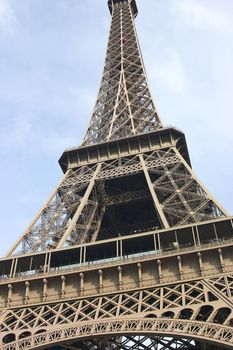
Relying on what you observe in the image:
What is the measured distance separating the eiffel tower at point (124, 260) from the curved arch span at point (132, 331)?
0.13 ft

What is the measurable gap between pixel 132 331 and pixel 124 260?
4.46 metres

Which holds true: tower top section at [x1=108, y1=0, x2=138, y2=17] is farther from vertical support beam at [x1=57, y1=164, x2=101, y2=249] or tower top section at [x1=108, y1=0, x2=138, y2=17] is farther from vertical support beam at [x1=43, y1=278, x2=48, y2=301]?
vertical support beam at [x1=43, y1=278, x2=48, y2=301]

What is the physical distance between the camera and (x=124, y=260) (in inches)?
928

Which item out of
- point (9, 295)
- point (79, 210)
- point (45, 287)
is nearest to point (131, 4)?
point (79, 210)

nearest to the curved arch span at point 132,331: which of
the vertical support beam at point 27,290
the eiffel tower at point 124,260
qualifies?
the eiffel tower at point 124,260

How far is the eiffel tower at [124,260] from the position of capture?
20.5m

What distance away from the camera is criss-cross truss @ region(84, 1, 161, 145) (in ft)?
129

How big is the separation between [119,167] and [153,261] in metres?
11.7

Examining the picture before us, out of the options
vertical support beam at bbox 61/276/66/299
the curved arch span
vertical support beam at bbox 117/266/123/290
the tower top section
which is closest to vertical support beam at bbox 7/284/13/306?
vertical support beam at bbox 61/276/66/299

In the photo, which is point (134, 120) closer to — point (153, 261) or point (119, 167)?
point (119, 167)

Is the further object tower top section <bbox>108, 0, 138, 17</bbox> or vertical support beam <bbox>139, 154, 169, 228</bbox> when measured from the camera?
tower top section <bbox>108, 0, 138, 17</bbox>

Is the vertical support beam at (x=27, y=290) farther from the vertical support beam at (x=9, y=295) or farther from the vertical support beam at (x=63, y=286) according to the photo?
the vertical support beam at (x=63, y=286)

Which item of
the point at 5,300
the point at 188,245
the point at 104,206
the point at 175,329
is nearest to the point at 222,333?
the point at 175,329

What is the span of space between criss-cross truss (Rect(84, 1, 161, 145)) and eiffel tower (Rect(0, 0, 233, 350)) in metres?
0.76
